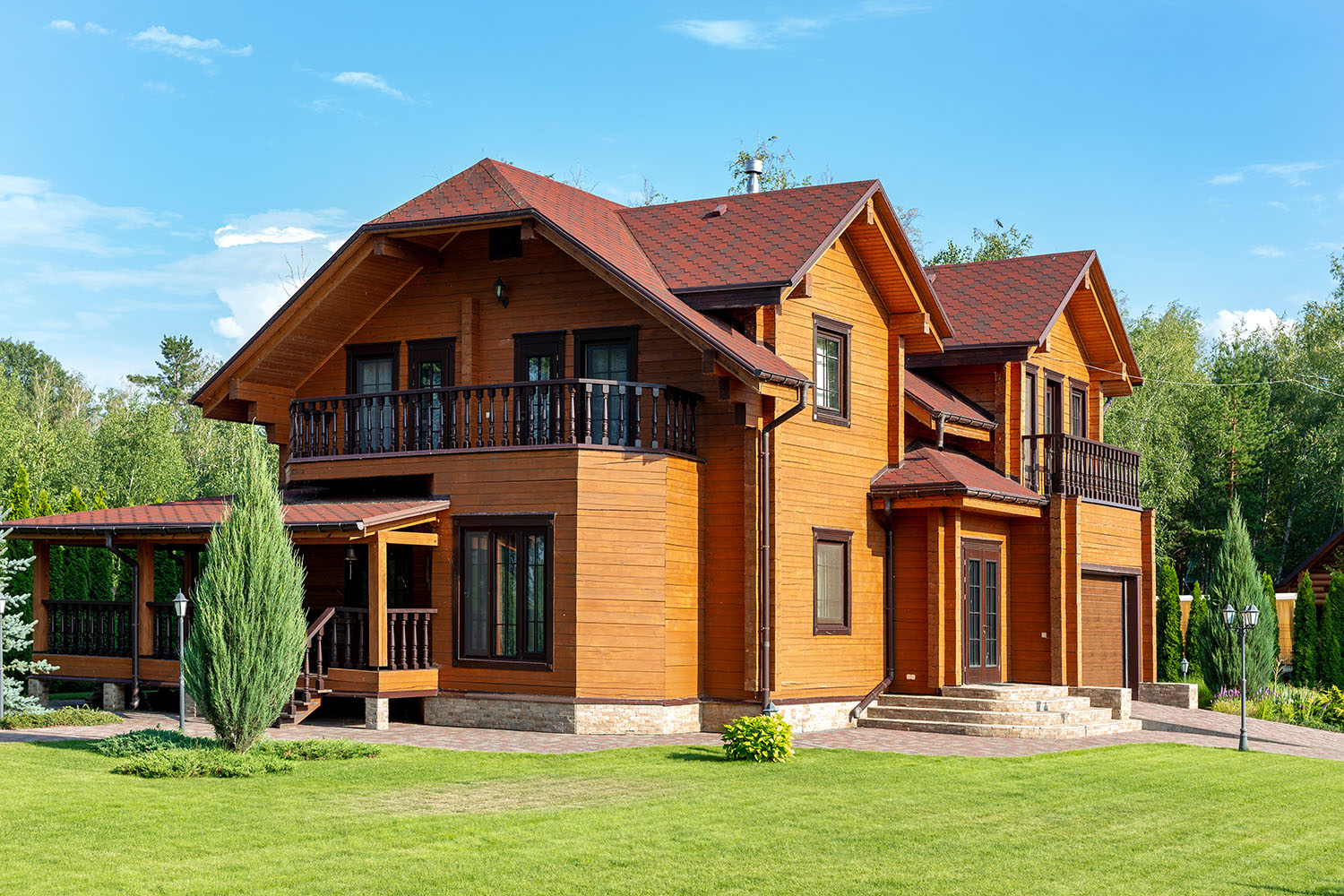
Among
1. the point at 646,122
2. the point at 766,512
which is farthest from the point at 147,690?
the point at 646,122

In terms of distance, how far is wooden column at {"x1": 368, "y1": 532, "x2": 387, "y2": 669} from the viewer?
16844 millimetres

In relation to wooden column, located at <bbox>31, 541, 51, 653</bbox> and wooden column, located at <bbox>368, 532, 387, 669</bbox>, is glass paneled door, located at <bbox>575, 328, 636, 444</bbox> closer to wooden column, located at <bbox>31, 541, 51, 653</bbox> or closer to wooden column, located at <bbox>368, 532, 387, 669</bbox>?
wooden column, located at <bbox>368, 532, 387, 669</bbox>

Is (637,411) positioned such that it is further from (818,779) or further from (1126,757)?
(1126,757)

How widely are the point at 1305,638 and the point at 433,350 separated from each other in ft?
67.4

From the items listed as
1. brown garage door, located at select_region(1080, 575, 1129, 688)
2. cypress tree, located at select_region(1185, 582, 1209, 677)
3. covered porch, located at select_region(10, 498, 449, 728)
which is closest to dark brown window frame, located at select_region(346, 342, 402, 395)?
covered porch, located at select_region(10, 498, 449, 728)

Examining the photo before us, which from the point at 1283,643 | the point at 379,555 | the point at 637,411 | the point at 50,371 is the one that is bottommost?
the point at 1283,643

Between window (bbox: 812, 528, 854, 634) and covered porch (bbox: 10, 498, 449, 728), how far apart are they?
4855 millimetres

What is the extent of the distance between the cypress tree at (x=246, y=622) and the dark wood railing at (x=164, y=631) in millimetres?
5227

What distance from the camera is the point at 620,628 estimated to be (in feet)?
56.0

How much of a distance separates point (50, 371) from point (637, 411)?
58.3 m

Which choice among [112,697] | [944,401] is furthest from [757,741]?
[112,697]

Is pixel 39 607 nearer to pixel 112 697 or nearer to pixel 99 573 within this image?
pixel 112 697

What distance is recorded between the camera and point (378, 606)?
55.9ft

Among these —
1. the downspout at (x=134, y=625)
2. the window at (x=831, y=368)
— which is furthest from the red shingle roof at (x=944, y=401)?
the downspout at (x=134, y=625)
